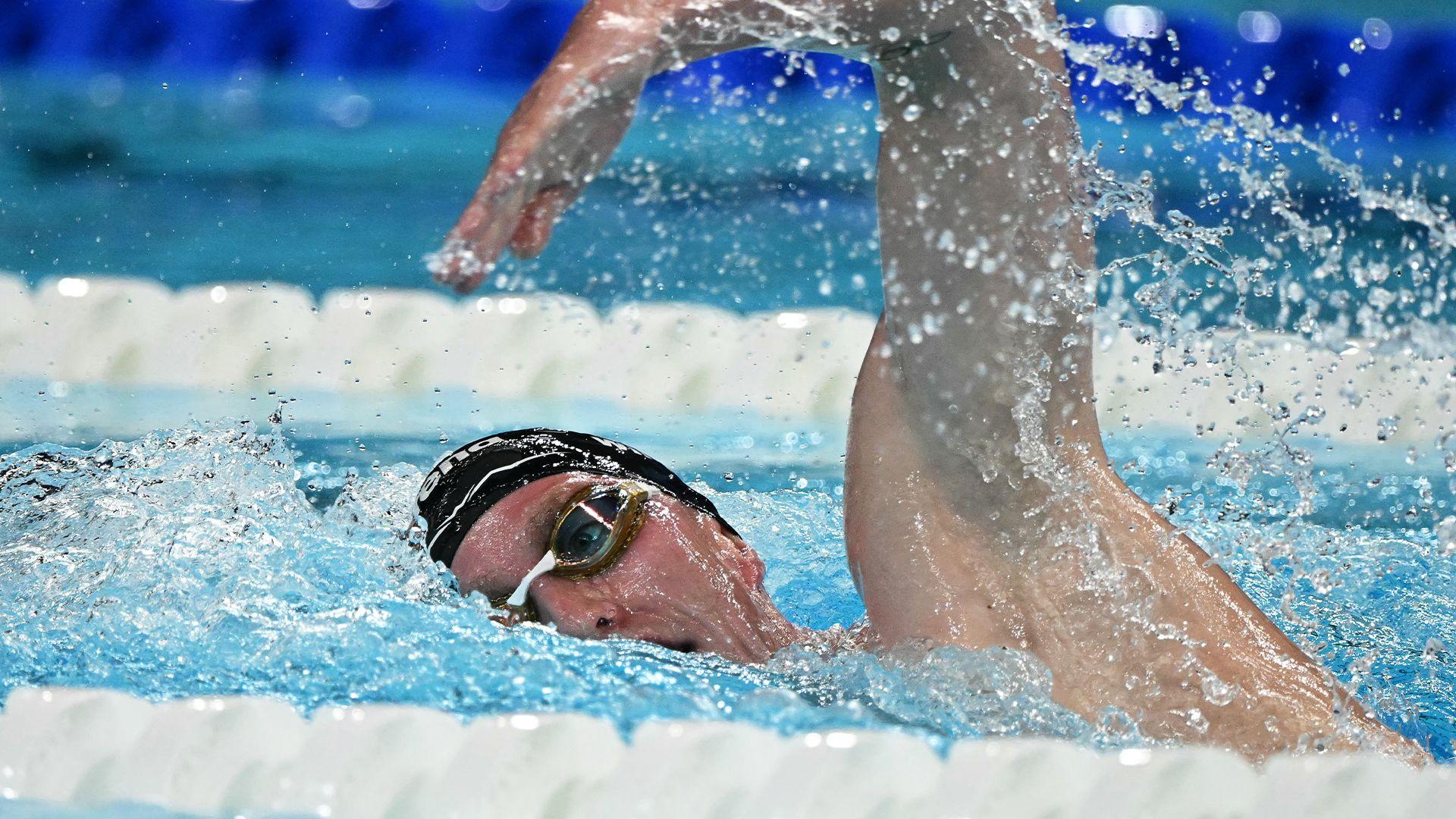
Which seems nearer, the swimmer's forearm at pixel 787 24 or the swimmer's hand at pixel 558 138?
the swimmer's hand at pixel 558 138

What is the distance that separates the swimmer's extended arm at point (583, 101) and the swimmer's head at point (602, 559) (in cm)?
63

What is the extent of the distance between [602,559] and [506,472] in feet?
0.56

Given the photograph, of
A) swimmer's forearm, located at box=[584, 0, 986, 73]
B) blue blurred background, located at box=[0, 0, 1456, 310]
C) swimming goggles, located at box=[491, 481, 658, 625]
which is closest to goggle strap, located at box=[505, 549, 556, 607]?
swimming goggles, located at box=[491, 481, 658, 625]

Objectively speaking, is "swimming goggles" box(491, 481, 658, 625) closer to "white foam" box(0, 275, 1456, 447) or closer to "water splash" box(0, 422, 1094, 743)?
"water splash" box(0, 422, 1094, 743)

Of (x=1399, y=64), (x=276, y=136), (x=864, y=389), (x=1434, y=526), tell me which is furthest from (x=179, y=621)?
(x=1399, y=64)

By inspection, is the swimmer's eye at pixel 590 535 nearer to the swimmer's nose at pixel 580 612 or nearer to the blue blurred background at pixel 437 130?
the swimmer's nose at pixel 580 612

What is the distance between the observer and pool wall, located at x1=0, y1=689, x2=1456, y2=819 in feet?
3.42

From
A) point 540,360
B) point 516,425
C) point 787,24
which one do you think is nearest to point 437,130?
point 540,360

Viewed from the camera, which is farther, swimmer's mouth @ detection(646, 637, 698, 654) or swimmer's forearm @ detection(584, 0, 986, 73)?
swimmer's mouth @ detection(646, 637, 698, 654)

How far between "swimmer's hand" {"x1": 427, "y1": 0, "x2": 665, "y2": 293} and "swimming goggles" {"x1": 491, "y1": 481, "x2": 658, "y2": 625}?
0.63 m

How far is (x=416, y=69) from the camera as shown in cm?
488

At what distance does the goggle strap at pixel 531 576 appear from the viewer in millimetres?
1461

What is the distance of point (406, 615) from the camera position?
1474 millimetres

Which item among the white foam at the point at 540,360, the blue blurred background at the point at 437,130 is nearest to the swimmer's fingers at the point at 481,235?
the white foam at the point at 540,360
